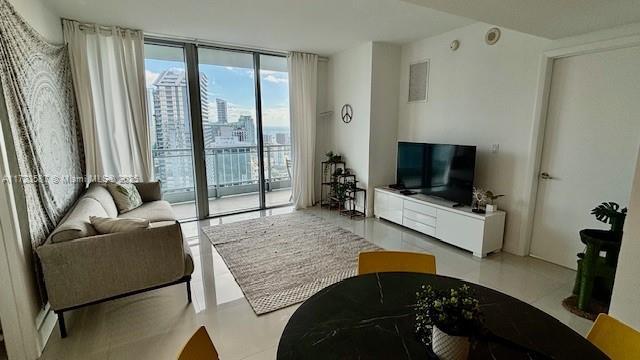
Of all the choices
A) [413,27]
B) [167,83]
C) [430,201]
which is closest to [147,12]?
[167,83]

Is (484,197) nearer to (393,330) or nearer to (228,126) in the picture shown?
(393,330)

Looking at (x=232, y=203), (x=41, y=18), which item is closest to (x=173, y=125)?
(x=232, y=203)

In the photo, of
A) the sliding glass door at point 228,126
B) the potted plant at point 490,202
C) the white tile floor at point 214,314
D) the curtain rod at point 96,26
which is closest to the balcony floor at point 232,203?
the sliding glass door at point 228,126

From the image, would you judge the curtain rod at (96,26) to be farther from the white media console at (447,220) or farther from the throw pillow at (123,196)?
the white media console at (447,220)

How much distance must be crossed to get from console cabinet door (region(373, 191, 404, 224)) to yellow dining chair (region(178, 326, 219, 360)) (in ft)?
11.5

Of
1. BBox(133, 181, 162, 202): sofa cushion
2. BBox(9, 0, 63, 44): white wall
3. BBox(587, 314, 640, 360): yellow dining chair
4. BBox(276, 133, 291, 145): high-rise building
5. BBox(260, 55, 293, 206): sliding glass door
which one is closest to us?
BBox(587, 314, 640, 360): yellow dining chair

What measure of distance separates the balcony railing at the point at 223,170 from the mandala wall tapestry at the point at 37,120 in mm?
1429

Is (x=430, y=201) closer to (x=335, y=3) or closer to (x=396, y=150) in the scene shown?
(x=396, y=150)

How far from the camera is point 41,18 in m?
2.75

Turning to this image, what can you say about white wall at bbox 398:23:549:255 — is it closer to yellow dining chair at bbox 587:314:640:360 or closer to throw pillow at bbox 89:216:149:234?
yellow dining chair at bbox 587:314:640:360

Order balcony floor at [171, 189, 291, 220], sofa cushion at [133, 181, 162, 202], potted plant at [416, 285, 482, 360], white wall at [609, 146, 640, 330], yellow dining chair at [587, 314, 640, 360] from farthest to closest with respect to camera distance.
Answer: balcony floor at [171, 189, 291, 220], sofa cushion at [133, 181, 162, 202], white wall at [609, 146, 640, 330], yellow dining chair at [587, 314, 640, 360], potted plant at [416, 285, 482, 360]

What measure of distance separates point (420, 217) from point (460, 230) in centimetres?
57

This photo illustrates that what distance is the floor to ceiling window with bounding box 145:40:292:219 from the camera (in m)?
4.25

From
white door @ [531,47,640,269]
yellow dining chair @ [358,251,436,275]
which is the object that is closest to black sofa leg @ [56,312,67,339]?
yellow dining chair @ [358,251,436,275]
